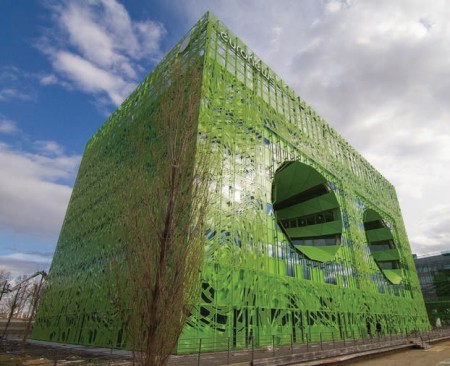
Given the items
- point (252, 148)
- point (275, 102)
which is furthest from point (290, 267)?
point (275, 102)

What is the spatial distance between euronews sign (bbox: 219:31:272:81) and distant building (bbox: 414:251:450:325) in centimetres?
6154

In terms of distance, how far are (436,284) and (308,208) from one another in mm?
60760

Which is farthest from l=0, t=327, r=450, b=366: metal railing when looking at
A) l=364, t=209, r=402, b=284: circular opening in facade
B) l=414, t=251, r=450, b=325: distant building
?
l=414, t=251, r=450, b=325: distant building

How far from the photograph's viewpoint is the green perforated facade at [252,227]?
16281 mm

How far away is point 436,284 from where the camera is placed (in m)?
69.8

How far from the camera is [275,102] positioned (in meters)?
25.3

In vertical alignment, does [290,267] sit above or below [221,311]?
above

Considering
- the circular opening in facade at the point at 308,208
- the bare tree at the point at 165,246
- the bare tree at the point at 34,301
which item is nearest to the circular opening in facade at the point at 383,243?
the circular opening in facade at the point at 308,208

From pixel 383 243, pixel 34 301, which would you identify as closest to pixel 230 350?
pixel 34 301

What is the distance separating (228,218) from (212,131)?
5604mm

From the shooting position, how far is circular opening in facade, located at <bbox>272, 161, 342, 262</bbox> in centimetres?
2891

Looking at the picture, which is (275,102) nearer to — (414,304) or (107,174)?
(107,174)

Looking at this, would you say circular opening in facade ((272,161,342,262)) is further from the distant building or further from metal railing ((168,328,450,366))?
the distant building

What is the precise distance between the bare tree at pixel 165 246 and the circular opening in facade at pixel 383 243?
4089cm
